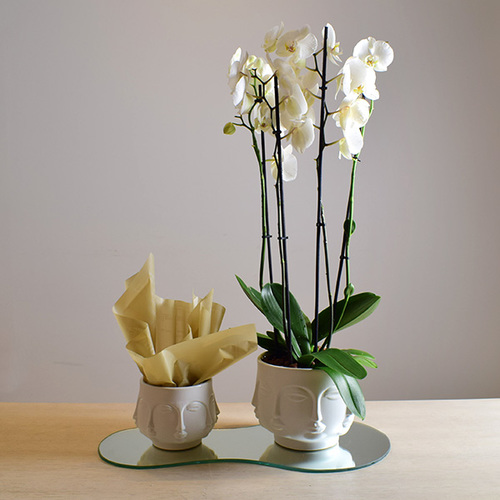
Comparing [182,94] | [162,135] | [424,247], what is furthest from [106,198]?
[424,247]

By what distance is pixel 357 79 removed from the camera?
76 cm

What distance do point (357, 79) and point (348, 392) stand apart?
406mm

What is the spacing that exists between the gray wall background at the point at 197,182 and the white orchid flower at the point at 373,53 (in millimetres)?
1025

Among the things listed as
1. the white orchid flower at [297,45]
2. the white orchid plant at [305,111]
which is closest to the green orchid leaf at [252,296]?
the white orchid plant at [305,111]

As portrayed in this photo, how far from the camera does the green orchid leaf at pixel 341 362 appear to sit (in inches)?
29.4

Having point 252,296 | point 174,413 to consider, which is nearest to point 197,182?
point 252,296

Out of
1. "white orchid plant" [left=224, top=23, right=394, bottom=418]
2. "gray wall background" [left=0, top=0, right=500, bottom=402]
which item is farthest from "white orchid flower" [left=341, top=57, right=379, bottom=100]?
"gray wall background" [left=0, top=0, right=500, bottom=402]

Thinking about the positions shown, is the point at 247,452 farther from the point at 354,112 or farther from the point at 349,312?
the point at 354,112

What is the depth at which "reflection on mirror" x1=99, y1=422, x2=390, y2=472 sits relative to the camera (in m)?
0.78

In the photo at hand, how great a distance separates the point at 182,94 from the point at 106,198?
390 mm

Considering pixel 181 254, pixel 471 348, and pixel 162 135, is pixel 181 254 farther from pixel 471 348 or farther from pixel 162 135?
pixel 471 348

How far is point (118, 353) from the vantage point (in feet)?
6.01

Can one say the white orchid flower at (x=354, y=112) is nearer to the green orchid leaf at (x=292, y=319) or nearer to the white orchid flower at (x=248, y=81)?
the white orchid flower at (x=248, y=81)

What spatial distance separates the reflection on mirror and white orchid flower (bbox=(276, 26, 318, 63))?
1.73 ft
